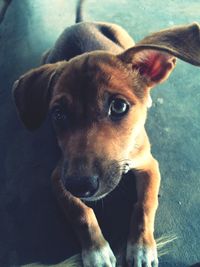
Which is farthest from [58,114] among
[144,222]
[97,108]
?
[144,222]

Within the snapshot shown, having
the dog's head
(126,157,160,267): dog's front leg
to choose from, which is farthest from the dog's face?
(126,157,160,267): dog's front leg

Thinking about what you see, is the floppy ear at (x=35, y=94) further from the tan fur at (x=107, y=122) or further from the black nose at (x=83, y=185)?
the black nose at (x=83, y=185)

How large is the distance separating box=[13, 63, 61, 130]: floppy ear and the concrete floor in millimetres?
457

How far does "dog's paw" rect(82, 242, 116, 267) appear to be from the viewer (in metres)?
2.94

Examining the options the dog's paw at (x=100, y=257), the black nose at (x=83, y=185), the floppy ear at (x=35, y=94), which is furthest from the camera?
the floppy ear at (x=35, y=94)

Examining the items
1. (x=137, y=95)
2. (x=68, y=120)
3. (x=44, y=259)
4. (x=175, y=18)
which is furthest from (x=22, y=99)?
(x=175, y=18)

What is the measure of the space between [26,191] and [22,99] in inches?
26.5

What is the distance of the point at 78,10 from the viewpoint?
5500mm

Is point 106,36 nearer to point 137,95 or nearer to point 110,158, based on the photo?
point 137,95

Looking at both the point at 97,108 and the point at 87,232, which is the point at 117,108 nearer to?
the point at 97,108

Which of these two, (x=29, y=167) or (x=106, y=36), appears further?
(x=106, y=36)

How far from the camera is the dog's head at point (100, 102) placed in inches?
109

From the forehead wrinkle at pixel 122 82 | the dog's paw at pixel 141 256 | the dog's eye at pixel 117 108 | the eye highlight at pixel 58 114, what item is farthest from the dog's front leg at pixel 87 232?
the forehead wrinkle at pixel 122 82

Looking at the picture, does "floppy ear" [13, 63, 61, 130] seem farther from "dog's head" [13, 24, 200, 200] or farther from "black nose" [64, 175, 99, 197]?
"black nose" [64, 175, 99, 197]
